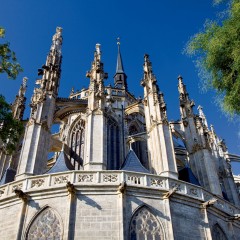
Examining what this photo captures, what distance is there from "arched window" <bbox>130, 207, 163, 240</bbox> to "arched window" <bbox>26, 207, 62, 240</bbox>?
2.56 metres

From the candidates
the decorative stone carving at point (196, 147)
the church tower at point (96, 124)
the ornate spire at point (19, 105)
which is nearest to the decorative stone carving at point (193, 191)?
the church tower at point (96, 124)

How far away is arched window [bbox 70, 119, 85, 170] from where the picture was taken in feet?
67.4

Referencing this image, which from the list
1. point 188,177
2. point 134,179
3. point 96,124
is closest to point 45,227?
point 134,179

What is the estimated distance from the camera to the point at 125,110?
25625 mm

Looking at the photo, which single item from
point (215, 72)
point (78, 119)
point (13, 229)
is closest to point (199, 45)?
point (215, 72)

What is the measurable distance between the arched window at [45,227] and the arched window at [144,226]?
8.41 feet

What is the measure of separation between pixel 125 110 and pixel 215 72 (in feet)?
51.4

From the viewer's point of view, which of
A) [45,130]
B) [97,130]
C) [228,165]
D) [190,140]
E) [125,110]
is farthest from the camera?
[125,110]

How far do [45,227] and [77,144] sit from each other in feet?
36.4

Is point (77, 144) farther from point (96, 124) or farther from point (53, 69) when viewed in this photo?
point (96, 124)

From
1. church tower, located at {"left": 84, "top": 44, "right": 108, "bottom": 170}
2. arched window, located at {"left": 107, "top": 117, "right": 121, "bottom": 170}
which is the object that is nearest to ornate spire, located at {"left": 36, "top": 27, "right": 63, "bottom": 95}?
church tower, located at {"left": 84, "top": 44, "right": 108, "bottom": 170}

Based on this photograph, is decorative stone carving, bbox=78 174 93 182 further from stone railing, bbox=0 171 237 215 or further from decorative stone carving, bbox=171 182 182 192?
decorative stone carving, bbox=171 182 182 192

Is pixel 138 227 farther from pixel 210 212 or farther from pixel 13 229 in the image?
pixel 13 229

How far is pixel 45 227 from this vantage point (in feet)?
35.8
